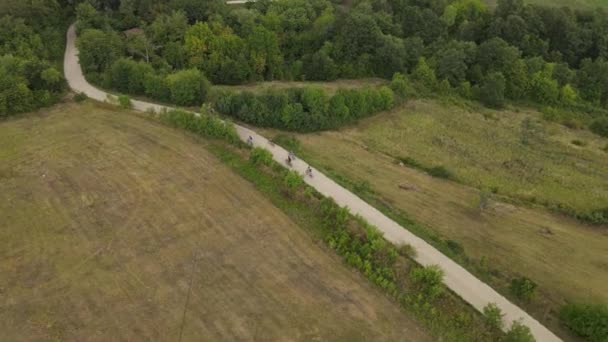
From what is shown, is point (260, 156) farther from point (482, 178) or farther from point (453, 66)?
point (453, 66)

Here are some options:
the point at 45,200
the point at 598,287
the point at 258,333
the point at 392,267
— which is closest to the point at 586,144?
the point at 598,287

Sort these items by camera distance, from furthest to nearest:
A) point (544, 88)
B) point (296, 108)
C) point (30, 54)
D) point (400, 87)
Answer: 1. point (544, 88)
2. point (400, 87)
3. point (30, 54)
4. point (296, 108)

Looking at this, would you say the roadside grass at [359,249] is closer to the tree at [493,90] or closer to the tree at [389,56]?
the tree at [389,56]

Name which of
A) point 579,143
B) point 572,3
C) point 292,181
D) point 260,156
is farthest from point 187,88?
point 572,3

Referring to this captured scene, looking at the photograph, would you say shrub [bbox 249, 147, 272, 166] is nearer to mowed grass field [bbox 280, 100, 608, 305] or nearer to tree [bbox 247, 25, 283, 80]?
mowed grass field [bbox 280, 100, 608, 305]

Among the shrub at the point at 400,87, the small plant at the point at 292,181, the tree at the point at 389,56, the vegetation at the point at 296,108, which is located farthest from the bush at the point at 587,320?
the tree at the point at 389,56

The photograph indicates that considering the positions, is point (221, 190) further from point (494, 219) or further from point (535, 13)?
point (535, 13)

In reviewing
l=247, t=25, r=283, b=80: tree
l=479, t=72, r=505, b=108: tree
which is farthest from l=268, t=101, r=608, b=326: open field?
l=247, t=25, r=283, b=80: tree
